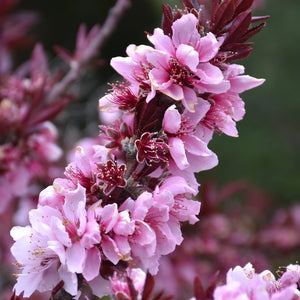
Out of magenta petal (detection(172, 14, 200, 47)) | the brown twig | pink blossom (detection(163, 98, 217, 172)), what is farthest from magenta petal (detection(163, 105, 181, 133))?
the brown twig

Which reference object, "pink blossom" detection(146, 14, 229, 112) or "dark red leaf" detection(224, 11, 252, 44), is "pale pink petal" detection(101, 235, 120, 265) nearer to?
"pink blossom" detection(146, 14, 229, 112)

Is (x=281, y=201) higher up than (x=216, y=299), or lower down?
lower down

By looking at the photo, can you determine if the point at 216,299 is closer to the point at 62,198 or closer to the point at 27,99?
the point at 62,198

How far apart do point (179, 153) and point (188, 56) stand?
15cm

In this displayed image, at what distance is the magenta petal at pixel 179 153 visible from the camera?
681 mm

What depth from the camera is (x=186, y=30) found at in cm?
70

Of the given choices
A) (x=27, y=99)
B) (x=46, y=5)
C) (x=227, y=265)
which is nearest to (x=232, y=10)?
(x=27, y=99)

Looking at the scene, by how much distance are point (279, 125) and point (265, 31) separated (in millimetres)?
643

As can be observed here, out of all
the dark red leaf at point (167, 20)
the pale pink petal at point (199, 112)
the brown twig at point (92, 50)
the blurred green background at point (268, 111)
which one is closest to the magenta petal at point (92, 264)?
the pale pink petal at point (199, 112)

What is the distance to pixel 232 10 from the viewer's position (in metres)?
0.73

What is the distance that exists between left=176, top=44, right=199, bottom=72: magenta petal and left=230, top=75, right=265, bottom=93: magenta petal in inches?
3.6

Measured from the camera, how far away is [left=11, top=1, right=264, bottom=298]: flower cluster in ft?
2.17

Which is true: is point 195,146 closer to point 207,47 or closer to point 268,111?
point 207,47

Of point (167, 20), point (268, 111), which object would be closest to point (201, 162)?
point (167, 20)
